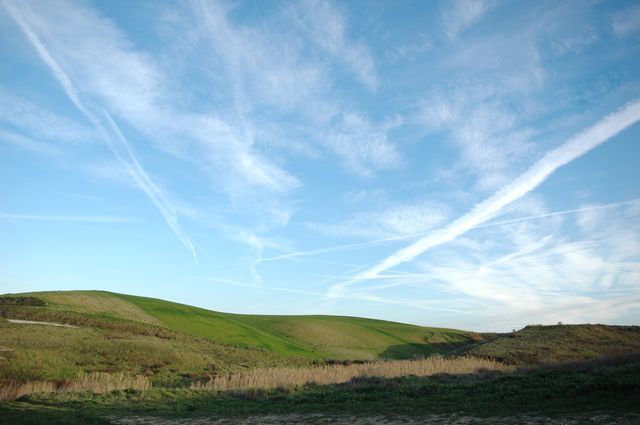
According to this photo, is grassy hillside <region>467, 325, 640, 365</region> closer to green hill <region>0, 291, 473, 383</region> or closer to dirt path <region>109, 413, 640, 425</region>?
green hill <region>0, 291, 473, 383</region>

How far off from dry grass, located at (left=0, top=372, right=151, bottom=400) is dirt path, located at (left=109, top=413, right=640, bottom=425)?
31.7ft

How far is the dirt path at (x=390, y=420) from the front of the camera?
1341cm

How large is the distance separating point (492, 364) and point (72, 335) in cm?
3743

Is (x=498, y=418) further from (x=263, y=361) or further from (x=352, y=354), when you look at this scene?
(x=352, y=354)

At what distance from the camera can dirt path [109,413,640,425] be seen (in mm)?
13406

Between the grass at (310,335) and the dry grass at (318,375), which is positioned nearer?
the dry grass at (318,375)

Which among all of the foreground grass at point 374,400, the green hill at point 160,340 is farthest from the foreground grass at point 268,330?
the foreground grass at point 374,400

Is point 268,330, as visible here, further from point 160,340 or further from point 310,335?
point 160,340

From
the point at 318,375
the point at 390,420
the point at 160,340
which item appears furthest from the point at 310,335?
the point at 390,420

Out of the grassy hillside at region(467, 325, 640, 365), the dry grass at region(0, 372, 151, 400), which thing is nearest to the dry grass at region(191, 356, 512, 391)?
the dry grass at region(0, 372, 151, 400)

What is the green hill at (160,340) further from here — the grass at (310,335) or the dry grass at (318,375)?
the dry grass at (318,375)

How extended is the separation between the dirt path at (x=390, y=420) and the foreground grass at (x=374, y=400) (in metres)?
0.95

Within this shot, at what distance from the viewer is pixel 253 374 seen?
32.1 metres

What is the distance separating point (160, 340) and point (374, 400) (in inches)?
1246
